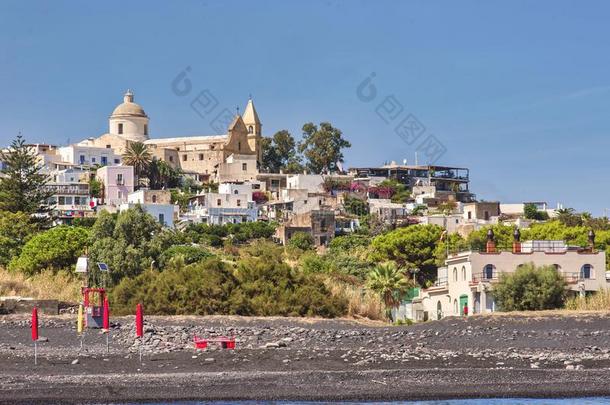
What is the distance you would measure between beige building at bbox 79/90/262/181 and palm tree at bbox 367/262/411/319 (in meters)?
62.4

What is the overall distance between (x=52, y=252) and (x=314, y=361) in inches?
935

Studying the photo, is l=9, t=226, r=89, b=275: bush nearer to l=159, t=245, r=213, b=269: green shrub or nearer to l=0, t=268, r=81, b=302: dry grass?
l=159, t=245, r=213, b=269: green shrub

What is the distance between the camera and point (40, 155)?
94.4 metres

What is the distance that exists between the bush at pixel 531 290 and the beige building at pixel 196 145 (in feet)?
225

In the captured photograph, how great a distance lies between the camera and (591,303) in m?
33.0

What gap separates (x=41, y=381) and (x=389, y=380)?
19.4ft

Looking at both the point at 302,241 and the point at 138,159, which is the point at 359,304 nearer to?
Answer: the point at 302,241

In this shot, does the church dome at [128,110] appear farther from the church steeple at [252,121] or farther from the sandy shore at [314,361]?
the sandy shore at [314,361]

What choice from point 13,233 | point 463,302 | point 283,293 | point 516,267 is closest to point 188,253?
point 13,233

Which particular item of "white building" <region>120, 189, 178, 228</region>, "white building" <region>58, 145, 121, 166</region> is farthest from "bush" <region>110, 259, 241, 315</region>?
"white building" <region>58, 145, 121, 166</region>

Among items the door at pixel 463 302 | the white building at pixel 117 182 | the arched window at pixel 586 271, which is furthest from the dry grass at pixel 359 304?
the white building at pixel 117 182

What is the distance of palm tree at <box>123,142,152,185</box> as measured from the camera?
306ft

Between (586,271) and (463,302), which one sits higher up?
(586,271)

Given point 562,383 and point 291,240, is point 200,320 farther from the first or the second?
point 291,240
